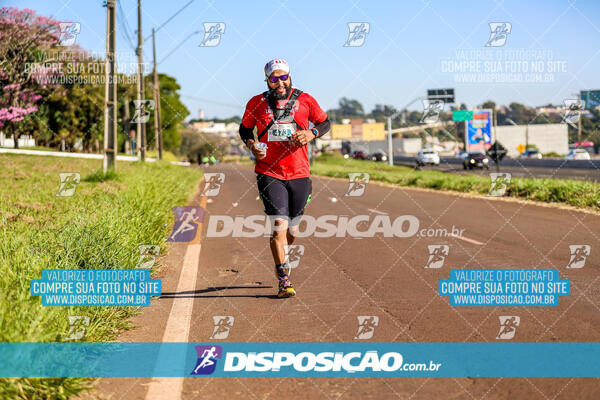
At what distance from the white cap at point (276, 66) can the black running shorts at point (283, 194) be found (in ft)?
3.24

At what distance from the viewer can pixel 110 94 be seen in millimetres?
16984

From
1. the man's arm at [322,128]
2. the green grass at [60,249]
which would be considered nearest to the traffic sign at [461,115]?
the green grass at [60,249]

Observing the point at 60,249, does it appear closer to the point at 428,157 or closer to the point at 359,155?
the point at 428,157

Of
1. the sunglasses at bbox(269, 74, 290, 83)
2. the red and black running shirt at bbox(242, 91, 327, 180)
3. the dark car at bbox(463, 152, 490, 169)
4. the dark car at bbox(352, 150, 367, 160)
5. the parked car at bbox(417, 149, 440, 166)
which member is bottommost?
the dark car at bbox(352, 150, 367, 160)

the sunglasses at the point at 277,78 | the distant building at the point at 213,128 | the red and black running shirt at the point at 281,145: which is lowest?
the distant building at the point at 213,128

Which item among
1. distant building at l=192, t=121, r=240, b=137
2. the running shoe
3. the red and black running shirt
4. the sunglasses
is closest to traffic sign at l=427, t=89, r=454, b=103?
distant building at l=192, t=121, r=240, b=137

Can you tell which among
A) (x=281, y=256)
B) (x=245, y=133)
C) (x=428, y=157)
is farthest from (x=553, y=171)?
(x=281, y=256)

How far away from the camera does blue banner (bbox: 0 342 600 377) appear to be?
403cm

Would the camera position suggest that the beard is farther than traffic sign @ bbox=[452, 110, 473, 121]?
No

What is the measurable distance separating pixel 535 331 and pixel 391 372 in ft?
4.55

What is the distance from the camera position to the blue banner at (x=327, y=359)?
4027 mm

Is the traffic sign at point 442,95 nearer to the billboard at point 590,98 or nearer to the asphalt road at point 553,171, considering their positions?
the asphalt road at point 553,171

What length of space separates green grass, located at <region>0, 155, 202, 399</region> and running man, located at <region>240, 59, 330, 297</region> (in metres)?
1.48

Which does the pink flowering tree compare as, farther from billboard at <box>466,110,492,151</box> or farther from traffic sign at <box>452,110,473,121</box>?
billboard at <box>466,110,492,151</box>
